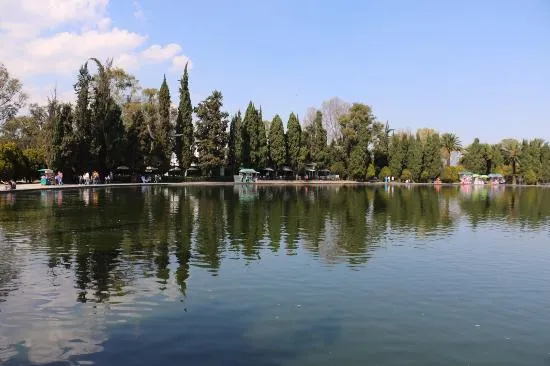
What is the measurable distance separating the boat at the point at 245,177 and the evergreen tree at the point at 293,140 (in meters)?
10.4

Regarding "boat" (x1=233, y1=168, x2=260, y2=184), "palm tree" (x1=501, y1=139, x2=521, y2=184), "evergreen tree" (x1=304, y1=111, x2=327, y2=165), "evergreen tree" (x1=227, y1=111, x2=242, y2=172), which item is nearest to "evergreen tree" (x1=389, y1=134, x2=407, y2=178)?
"evergreen tree" (x1=304, y1=111, x2=327, y2=165)

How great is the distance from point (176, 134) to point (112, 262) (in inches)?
2432

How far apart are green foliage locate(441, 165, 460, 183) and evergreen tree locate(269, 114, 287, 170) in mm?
33491

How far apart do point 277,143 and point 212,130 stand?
1601cm

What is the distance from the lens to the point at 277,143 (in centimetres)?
8975

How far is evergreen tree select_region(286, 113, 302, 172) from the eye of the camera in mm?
91750

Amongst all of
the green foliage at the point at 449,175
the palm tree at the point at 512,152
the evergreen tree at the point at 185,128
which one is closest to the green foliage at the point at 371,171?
the green foliage at the point at 449,175

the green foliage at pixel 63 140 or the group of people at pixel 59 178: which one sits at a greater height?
the green foliage at pixel 63 140

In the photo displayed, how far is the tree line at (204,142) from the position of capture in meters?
58.3

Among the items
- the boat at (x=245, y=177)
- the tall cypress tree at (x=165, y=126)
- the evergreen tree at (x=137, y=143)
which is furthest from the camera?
the boat at (x=245, y=177)

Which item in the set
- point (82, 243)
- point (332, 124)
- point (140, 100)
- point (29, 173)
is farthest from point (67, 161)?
point (332, 124)

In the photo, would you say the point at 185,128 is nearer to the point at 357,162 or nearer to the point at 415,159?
the point at 357,162

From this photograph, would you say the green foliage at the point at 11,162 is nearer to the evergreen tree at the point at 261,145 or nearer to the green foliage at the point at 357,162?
the evergreen tree at the point at 261,145

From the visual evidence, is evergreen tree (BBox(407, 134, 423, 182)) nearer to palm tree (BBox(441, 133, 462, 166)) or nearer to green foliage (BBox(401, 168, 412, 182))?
green foliage (BBox(401, 168, 412, 182))
